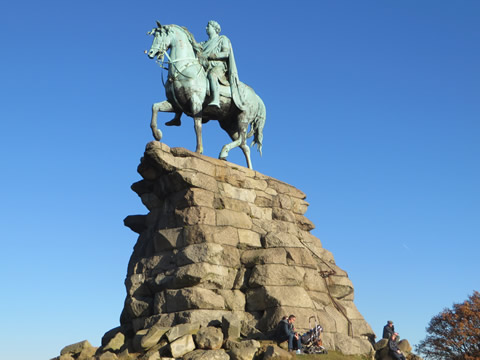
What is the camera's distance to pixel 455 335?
30.3 m

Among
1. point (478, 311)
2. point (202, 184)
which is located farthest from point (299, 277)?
point (478, 311)

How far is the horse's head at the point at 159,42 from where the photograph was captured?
19.4 metres

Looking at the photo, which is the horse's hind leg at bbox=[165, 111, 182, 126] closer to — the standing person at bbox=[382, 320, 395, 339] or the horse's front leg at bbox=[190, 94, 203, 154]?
the horse's front leg at bbox=[190, 94, 203, 154]

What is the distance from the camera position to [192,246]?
16938 mm

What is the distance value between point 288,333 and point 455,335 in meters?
18.7

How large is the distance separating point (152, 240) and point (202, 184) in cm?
236

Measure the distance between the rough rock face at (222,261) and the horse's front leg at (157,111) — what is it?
1.08 metres

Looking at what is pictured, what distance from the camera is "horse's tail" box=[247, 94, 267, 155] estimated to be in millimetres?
22281

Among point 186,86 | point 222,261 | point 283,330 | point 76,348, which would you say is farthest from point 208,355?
point 186,86

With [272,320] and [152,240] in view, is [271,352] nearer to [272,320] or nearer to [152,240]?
[272,320]

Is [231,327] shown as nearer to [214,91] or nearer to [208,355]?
[208,355]

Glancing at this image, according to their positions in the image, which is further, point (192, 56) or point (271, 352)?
point (192, 56)

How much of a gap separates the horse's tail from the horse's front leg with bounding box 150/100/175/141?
356cm

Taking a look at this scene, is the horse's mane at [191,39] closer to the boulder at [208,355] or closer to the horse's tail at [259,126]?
the horse's tail at [259,126]
